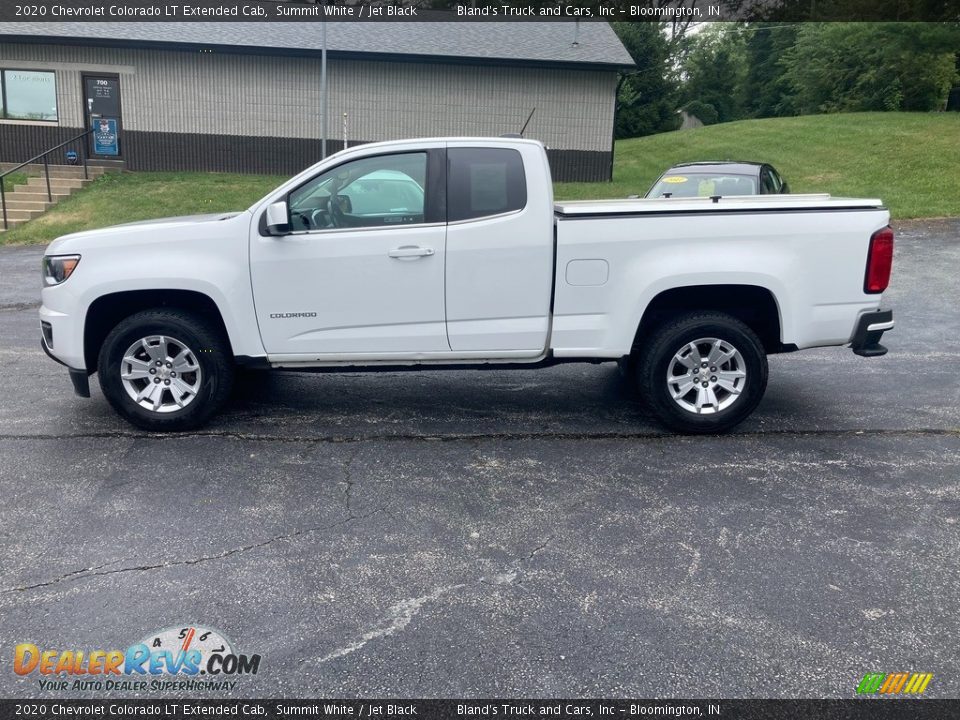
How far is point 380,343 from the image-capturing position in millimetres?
5801

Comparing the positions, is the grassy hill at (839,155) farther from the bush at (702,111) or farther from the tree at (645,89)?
the bush at (702,111)

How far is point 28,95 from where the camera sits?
70.6 feet

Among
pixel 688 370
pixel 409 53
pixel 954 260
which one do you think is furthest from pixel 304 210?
pixel 409 53

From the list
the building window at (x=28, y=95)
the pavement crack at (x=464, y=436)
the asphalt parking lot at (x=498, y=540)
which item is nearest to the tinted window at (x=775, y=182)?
the asphalt parking lot at (x=498, y=540)

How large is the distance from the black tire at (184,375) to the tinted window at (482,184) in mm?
1900

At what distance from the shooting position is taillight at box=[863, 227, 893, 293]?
561cm

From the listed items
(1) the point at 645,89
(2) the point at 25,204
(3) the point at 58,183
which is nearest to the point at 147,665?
(2) the point at 25,204

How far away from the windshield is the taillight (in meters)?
6.31

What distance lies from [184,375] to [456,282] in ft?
6.76

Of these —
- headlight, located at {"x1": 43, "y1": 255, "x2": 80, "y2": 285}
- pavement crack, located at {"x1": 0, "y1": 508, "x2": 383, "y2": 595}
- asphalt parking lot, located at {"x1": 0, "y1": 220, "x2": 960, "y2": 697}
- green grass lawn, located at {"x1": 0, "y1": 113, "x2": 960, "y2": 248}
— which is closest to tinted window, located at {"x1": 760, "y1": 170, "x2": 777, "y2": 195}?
green grass lawn, located at {"x1": 0, "y1": 113, "x2": 960, "y2": 248}

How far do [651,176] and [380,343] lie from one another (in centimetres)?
1910

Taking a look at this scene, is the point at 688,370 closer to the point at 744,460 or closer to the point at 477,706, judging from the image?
the point at 744,460

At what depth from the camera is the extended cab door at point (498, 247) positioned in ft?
18.6

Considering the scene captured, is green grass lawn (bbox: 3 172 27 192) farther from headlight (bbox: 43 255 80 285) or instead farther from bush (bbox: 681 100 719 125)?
bush (bbox: 681 100 719 125)
